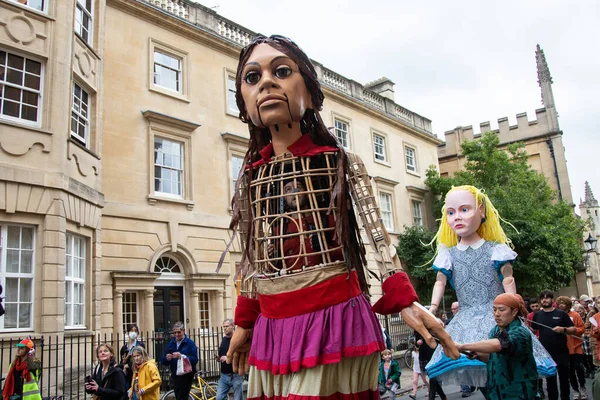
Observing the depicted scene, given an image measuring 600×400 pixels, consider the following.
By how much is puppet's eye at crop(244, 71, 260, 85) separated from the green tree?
17.0 m

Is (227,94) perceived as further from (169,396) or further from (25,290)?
→ (169,396)

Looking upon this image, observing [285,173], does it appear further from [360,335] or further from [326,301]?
[360,335]

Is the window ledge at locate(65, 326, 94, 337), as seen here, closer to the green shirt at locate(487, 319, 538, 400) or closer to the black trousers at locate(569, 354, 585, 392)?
the black trousers at locate(569, 354, 585, 392)

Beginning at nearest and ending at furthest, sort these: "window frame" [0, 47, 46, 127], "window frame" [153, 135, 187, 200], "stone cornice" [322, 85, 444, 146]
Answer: "window frame" [0, 47, 46, 127] < "window frame" [153, 135, 187, 200] < "stone cornice" [322, 85, 444, 146]

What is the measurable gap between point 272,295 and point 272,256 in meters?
0.24

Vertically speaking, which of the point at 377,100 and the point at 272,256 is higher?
the point at 377,100

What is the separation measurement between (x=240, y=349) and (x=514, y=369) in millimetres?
1998

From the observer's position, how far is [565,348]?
691 cm

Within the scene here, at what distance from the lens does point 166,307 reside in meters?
14.6

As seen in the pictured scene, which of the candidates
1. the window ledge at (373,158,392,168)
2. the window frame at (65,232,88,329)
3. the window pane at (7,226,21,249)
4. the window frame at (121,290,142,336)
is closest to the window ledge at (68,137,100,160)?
the window frame at (65,232,88,329)

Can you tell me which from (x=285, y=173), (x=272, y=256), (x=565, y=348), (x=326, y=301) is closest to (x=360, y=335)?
(x=326, y=301)

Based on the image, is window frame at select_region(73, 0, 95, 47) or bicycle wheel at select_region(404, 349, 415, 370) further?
bicycle wheel at select_region(404, 349, 415, 370)

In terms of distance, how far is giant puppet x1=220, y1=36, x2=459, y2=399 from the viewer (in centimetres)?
275

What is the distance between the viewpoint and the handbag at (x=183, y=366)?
8156mm
